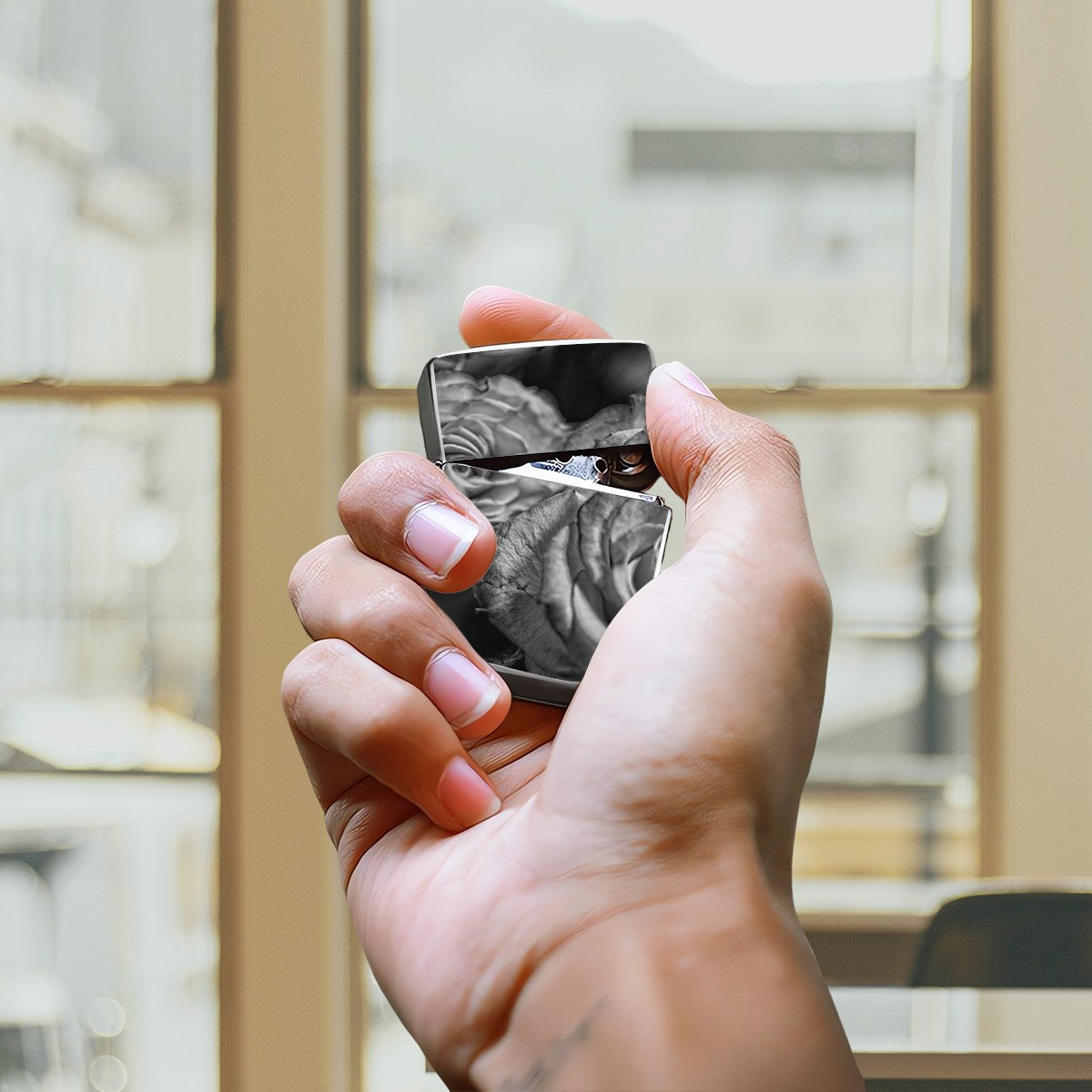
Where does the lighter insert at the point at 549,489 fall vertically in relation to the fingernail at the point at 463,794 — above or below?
above

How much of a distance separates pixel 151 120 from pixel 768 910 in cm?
142

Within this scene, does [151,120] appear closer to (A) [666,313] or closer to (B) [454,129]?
(B) [454,129]

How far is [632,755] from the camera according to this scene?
0.43 metres

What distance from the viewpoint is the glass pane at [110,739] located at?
1.32m

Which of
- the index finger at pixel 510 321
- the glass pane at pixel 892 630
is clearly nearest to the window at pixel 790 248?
the glass pane at pixel 892 630

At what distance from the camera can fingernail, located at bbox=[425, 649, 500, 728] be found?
0.44 m

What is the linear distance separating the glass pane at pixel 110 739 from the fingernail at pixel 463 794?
960 mm

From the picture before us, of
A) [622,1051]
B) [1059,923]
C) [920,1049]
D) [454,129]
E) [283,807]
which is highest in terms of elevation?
[454,129]

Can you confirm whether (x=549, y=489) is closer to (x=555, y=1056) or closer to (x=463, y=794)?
(x=463, y=794)

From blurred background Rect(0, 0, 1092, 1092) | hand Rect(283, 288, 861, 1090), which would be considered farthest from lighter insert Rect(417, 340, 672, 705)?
blurred background Rect(0, 0, 1092, 1092)

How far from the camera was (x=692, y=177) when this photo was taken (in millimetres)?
1323

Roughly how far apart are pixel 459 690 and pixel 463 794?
0.05 meters

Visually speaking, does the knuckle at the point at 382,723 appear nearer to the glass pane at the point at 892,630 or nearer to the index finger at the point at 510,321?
Answer: the index finger at the point at 510,321

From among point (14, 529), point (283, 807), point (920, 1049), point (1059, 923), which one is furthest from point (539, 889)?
point (14, 529)
